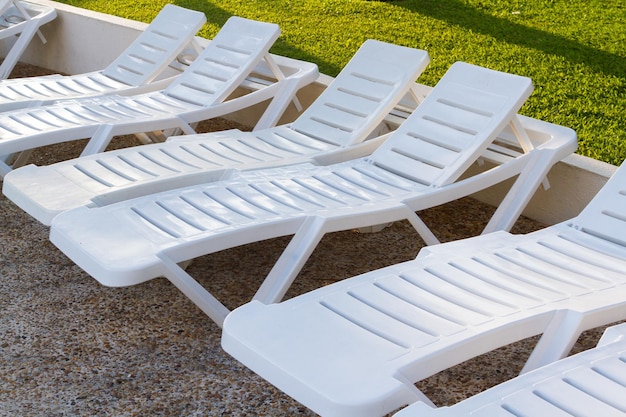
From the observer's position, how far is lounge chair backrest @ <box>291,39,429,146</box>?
468 centimetres

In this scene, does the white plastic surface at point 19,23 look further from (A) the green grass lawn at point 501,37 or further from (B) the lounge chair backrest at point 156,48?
(B) the lounge chair backrest at point 156,48

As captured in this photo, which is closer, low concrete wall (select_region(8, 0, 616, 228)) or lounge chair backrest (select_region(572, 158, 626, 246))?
lounge chair backrest (select_region(572, 158, 626, 246))

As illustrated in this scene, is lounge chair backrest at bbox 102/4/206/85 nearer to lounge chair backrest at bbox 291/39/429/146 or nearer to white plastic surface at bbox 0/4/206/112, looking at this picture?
white plastic surface at bbox 0/4/206/112

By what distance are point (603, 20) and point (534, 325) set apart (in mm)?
5300

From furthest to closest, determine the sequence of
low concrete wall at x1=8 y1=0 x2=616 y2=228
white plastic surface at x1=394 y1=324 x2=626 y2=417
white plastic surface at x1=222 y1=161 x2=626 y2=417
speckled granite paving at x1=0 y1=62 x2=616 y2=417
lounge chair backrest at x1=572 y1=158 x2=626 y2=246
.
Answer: low concrete wall at x1=8 y1=0 x2=616 y2=228 < lounge chair backrest at x1=572 y1=158 x2=626 y2=246 < speckled granite paving at x1=0 y1=62 x2=616 y2=417 < white plastic surface at x1=222 y1=161 x2=626 y2=417 < white plastic surface at x1=394 y1=324 x2=626 y2=417

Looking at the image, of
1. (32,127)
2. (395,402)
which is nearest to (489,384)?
(395,402)

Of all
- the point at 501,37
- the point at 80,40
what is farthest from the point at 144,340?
the point at 80,40

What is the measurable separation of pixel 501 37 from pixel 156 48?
2732 millimetres

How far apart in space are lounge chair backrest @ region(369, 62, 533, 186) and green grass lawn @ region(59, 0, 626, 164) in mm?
1037

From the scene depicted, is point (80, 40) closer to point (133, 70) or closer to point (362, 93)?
point (133, 70)

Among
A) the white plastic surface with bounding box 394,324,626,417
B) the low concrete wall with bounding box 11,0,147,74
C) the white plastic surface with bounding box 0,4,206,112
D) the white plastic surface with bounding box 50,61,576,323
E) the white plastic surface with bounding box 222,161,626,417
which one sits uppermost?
the white plastic surface with bounding box 394,324,626,417

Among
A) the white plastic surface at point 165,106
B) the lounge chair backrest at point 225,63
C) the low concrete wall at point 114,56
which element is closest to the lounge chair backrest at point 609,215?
the low concrete wall at point 114,56

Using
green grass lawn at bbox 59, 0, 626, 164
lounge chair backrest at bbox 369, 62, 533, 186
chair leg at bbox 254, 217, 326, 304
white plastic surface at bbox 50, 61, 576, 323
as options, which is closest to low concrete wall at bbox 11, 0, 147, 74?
green grass lawn at bbox 59, 0, 626, 164

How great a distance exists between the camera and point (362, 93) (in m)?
4.82
